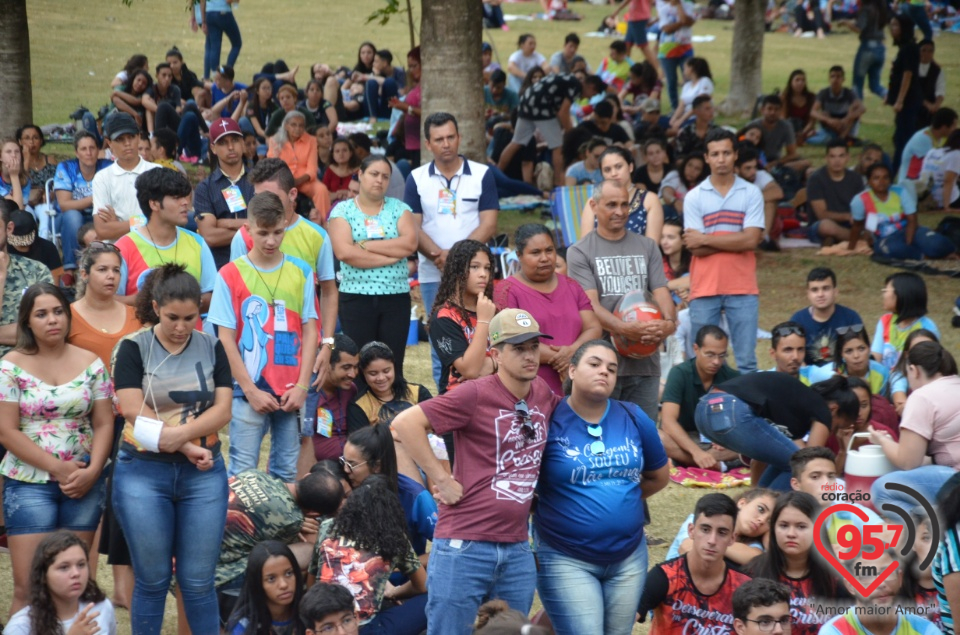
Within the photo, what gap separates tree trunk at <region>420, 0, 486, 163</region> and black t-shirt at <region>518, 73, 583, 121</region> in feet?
9.37

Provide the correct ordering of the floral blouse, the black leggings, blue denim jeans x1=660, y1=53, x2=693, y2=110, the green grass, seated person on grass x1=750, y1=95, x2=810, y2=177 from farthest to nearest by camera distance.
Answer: blue denim jeans x1=660, y1=53, x2=693, y2=110 → seated person on grass x1=750, y1=95, x2=810, y2=177 → the green grass → the black leggings → the floral blouse

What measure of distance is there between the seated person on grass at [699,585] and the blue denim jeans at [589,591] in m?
0.20

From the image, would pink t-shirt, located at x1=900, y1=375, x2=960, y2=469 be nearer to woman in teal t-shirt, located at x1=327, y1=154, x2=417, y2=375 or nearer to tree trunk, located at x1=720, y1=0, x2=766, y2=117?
woman in teal t-shirt, located at x1=327, y1=154, x2=417, y2=375

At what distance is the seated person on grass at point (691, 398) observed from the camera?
7.88 m

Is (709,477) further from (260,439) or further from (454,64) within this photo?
(454,64)

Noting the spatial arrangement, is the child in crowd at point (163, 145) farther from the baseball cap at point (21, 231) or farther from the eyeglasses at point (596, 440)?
the eyeglasses at point (596, 440)

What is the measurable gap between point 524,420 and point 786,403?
8.44 ft

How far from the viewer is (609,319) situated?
695 cm

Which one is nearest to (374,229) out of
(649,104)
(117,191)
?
(117,191)

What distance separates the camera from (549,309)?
6.56 m

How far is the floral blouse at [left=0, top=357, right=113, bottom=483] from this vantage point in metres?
5.28

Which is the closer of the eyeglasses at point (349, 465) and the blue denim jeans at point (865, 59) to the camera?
the eyeglasses at point (349, 465)

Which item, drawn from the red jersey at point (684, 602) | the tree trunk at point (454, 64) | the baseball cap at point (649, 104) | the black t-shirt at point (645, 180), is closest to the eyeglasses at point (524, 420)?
the red jersey at point (684, 602)

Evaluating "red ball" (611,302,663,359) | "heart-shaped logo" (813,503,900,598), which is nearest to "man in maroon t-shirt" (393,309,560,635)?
"heart-shaped logo" (813,503,900,598)
